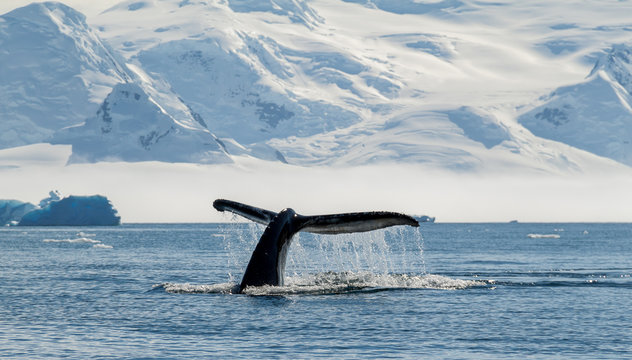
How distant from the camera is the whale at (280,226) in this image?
91.7 feet

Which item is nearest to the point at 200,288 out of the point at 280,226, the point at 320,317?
the point at 280,226

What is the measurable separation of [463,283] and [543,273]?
401 inches

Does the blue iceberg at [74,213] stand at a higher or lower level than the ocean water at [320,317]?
higher

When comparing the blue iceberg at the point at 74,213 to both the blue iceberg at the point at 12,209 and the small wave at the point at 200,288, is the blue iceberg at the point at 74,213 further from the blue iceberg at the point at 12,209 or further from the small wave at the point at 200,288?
the small wave at the point at 200,288

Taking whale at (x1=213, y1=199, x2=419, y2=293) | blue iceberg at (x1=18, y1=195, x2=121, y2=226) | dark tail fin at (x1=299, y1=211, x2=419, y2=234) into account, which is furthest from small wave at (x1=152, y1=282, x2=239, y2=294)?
blue iceberg at (x1=18, y1=195, x2=121, y2=226)

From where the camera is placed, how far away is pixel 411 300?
3300 cm

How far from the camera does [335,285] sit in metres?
36.1

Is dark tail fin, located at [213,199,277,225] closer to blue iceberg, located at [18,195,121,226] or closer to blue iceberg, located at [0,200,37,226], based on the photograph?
blue iceberg, located at [18,195,121,226]

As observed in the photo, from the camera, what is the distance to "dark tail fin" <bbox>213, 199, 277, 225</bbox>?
29375mm

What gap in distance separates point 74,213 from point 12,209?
13803mm

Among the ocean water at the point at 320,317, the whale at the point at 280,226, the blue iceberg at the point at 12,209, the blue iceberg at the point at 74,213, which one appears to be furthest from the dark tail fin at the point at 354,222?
the blue iceberg at the point at 12,209

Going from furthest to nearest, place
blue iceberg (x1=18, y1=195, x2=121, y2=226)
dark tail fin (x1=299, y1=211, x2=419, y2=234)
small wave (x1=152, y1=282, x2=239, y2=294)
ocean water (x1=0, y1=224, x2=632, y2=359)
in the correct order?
blue iceberg (x1=18, y1=195, x2=121, y2=226) < small wave (x1=152, y1=282, x2=239, y2=294) < dark tail fin (x1=299, y1=211, x2=419, y2=234) < ocean water (x1=0, y1=224, x2=632, y2=359)

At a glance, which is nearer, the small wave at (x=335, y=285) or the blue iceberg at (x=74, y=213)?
the small wave at (x=335, y=285)

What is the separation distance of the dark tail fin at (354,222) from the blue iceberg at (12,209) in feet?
487
